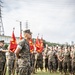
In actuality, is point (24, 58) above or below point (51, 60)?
above

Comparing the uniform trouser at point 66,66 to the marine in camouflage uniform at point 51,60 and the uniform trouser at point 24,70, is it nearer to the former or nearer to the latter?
the marine in camouflage uniform at point 51,60

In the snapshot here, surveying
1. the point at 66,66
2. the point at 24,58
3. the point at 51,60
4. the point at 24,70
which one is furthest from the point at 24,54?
the point at 51,60

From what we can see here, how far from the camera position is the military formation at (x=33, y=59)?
9.05 m

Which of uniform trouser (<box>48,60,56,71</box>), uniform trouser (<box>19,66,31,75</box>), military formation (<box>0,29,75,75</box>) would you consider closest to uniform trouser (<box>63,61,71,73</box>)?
military formation (<box>0,29,75,75</box>)

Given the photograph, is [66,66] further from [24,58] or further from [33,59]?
[24,58]

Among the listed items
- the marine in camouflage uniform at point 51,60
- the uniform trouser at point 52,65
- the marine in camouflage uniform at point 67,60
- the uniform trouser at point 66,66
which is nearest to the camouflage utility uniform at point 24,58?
the marine in camouflage uniform at point 67,60

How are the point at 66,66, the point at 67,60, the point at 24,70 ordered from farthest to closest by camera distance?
the point at 66,66 < the point at 67,60 < the point at 24,70

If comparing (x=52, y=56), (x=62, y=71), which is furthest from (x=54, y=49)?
(x=62, y=71)

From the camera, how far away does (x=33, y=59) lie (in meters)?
20.3

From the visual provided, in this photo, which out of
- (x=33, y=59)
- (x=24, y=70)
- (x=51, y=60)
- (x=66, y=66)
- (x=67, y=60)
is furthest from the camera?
(x=51, y=60)

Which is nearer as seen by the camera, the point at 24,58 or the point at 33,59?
the point at 24,58

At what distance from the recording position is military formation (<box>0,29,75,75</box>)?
29.7 feet

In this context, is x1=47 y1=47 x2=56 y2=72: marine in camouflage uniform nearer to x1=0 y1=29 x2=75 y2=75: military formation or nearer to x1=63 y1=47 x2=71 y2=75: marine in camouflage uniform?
x1=0 y1=29 x2=75 y2=75: military formation

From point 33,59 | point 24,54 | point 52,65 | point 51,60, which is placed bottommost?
point 52,65
